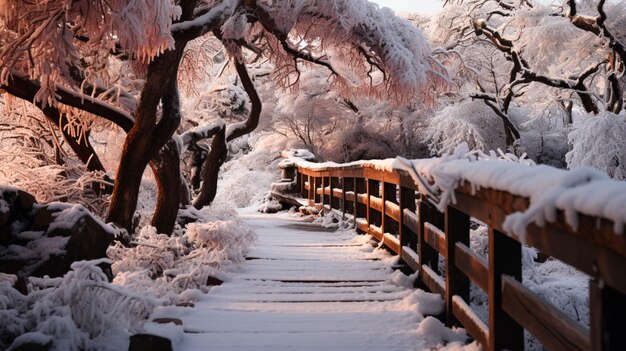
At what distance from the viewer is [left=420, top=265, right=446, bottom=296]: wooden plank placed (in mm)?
3993

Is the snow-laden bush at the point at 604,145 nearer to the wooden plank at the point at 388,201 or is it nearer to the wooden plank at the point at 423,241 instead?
the wooden plank at the point at 388,201

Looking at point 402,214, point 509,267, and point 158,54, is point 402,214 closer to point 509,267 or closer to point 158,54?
point 158,54

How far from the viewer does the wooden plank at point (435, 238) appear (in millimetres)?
3793

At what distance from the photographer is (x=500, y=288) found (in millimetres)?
2676

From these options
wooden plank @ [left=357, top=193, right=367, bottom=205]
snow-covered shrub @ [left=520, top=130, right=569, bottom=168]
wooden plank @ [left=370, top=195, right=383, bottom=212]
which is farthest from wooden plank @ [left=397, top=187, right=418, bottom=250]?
snow-covered shrub @ [left=520, top=130, right=569, bottom=168]

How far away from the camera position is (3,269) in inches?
152

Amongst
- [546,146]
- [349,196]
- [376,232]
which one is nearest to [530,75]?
[546,146]

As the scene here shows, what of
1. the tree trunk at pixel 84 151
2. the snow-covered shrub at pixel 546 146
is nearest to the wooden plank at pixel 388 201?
the tree trunk at pixel 84 151

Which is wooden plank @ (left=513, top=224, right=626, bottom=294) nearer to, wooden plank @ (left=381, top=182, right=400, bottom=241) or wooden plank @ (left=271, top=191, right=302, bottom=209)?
wooden plank @ (left=381, top=182, right=400, bottom=241)

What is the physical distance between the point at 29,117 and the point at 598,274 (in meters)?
8.65

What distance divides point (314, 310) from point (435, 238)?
3.20ft

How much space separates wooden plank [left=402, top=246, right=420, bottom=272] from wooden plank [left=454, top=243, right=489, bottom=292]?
136 cm

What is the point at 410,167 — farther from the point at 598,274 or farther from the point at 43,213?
the point at 43,213

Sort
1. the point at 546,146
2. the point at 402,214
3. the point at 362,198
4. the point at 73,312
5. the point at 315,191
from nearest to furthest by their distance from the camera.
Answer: the point at 73,312, the point at 402,214, the point at 362,198, the point at 315,191, the point at 546,146
